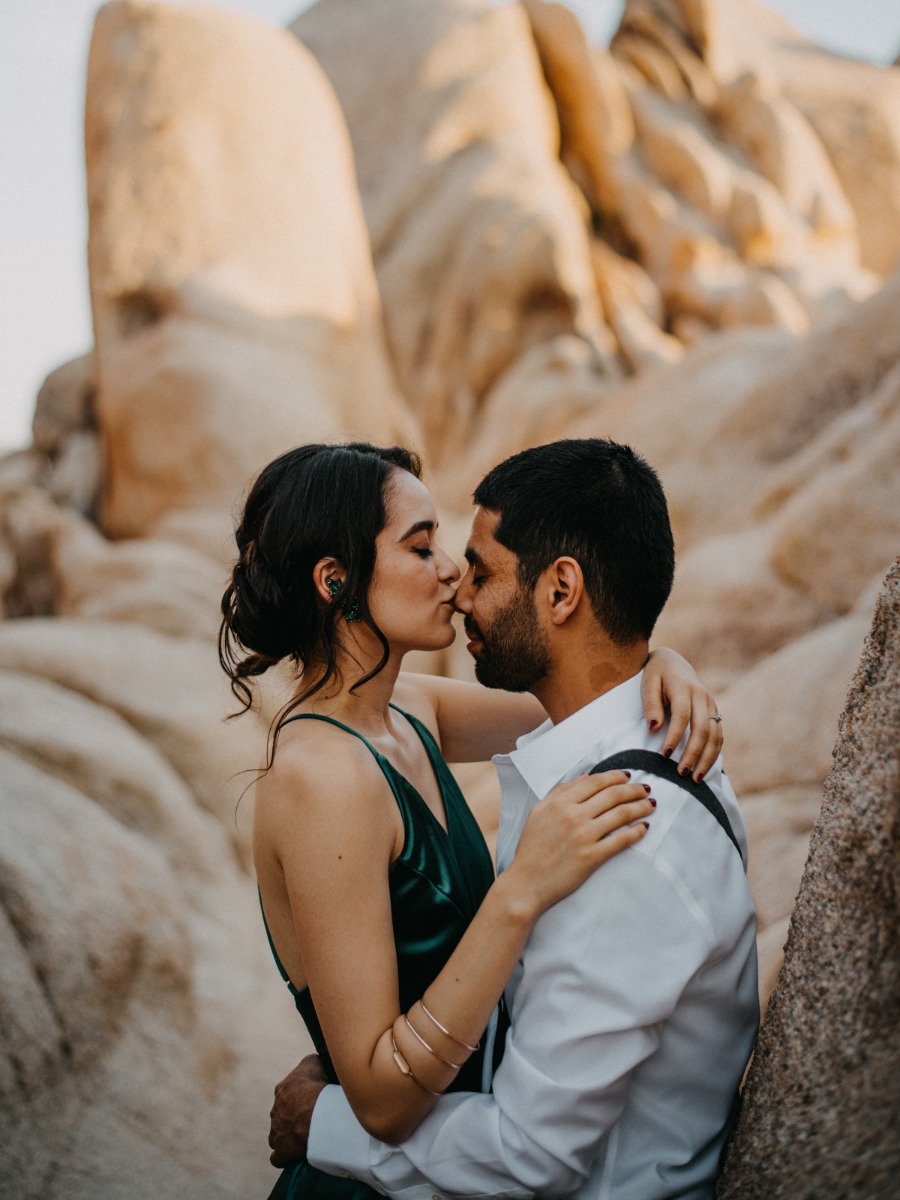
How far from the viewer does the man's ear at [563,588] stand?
95.4 inches

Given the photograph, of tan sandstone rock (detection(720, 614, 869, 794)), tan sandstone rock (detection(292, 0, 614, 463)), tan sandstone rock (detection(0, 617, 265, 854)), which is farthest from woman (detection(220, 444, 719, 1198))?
tan sandstone rock (detection(292, 0, 614, 463))

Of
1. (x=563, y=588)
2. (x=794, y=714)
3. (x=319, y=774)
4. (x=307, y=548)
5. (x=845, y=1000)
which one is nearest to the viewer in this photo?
(x=845, y=1000)

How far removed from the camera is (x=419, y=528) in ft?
8.97

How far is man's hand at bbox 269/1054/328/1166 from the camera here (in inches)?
98.1

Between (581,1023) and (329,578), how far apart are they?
3.91 ft

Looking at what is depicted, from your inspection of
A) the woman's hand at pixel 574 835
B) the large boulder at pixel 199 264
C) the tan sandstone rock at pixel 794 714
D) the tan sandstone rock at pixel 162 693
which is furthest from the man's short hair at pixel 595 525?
the large boulder at pixel 199 264

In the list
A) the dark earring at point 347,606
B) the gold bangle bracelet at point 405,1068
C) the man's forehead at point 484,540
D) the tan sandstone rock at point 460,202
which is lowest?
the tan sandstone rock at point 460,202

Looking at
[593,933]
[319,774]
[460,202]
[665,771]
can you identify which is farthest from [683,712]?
[460,202]

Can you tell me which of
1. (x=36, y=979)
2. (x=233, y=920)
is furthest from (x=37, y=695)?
(x=36, y=979)

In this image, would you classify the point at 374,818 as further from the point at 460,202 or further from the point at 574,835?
the point at 460,202

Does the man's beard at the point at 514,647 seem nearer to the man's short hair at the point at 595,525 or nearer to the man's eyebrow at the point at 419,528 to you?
the man's short hair at the point at 595,525

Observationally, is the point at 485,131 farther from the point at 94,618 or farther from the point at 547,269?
the point at 94,618

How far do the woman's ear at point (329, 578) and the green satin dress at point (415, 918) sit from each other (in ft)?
1.00

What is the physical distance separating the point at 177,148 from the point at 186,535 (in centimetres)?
327
